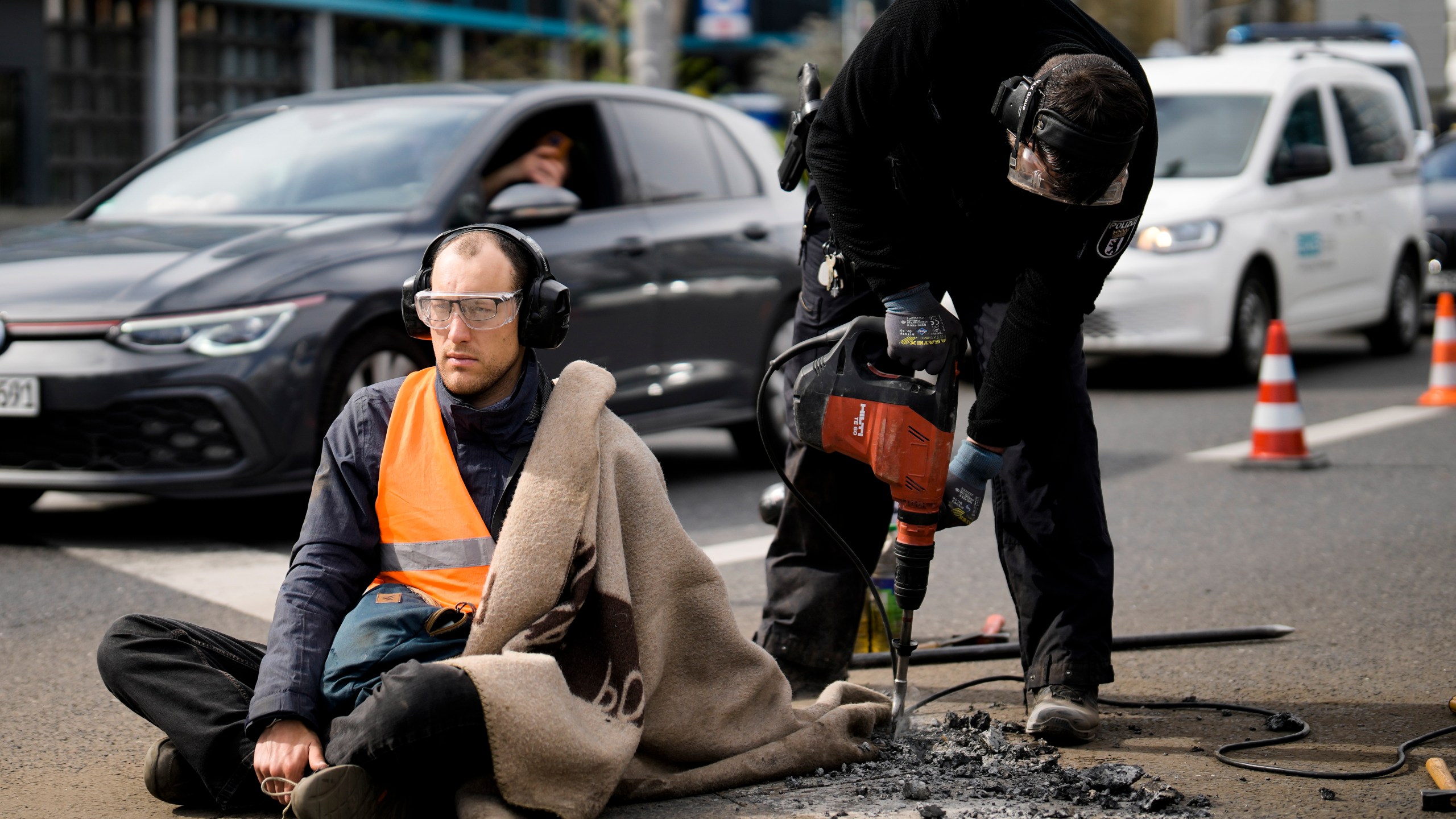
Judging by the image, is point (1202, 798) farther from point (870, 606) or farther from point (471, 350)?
point (471, 350)

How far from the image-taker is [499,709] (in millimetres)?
3062

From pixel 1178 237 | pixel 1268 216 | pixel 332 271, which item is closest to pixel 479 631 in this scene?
pixel 332 271

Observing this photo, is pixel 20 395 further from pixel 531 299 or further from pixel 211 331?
pixel 531 299

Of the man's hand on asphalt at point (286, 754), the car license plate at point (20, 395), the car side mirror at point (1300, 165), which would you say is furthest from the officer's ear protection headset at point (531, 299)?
the car side mirror at point (1300, 165)

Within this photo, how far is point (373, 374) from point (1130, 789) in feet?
11.7

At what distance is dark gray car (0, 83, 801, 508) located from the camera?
5797mm

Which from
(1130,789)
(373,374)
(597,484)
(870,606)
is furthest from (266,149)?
(1130,789)

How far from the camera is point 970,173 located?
379cm

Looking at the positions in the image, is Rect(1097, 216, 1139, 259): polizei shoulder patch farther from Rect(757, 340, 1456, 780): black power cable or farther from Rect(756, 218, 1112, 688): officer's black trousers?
Rect(757, 340, 1456, 780): black power cable

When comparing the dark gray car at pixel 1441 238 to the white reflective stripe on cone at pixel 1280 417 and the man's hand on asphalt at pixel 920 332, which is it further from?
the man's hand on asphalt at pixel 920 332

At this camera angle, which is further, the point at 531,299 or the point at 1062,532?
the point at 1062,532

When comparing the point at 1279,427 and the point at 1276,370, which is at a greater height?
the point at 1276,370

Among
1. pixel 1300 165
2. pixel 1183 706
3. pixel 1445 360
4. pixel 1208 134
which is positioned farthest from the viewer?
pixel 1208 134

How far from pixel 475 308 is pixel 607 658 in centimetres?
71
